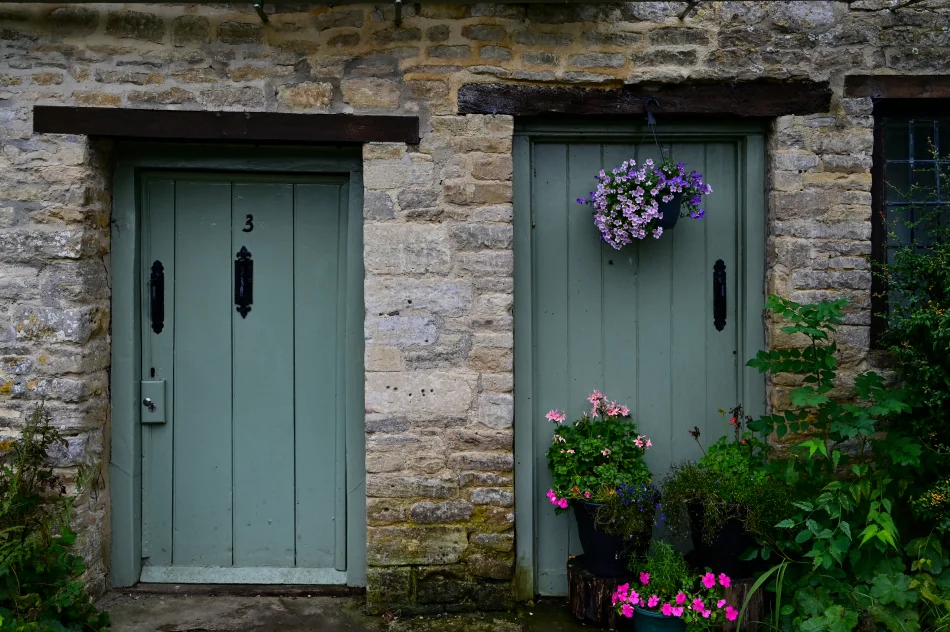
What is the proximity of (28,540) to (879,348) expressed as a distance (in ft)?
12.9

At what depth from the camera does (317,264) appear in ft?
13.7

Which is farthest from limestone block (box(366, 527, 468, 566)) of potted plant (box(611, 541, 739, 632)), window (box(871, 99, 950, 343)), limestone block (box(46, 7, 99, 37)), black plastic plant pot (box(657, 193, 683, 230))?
limestone block (box(46, 7, 99, 37))

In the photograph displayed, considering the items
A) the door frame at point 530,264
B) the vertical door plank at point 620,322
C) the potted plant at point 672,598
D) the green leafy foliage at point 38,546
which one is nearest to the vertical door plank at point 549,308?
the door frame at point 530,264

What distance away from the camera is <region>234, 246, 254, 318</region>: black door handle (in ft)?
13.7

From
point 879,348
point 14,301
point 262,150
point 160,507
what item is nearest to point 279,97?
point 262,150

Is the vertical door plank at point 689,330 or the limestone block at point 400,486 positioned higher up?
the vertical door plank at point 689,330

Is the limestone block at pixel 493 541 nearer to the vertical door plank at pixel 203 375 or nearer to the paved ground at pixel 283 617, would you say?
the paved ground at pixel 283 617

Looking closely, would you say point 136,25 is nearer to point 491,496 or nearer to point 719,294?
point 491,496

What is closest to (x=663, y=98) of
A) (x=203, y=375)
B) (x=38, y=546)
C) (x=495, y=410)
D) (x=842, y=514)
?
(x=495, y=410)

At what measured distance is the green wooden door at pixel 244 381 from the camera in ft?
13.7

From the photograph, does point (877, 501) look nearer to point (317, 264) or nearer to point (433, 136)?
point (433, 136)

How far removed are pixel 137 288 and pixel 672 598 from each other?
2.92 meters

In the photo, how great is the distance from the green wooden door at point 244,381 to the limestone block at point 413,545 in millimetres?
373

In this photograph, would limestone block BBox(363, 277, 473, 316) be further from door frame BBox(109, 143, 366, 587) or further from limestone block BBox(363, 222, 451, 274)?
door frame BBox(109, 143, 366, 587)
